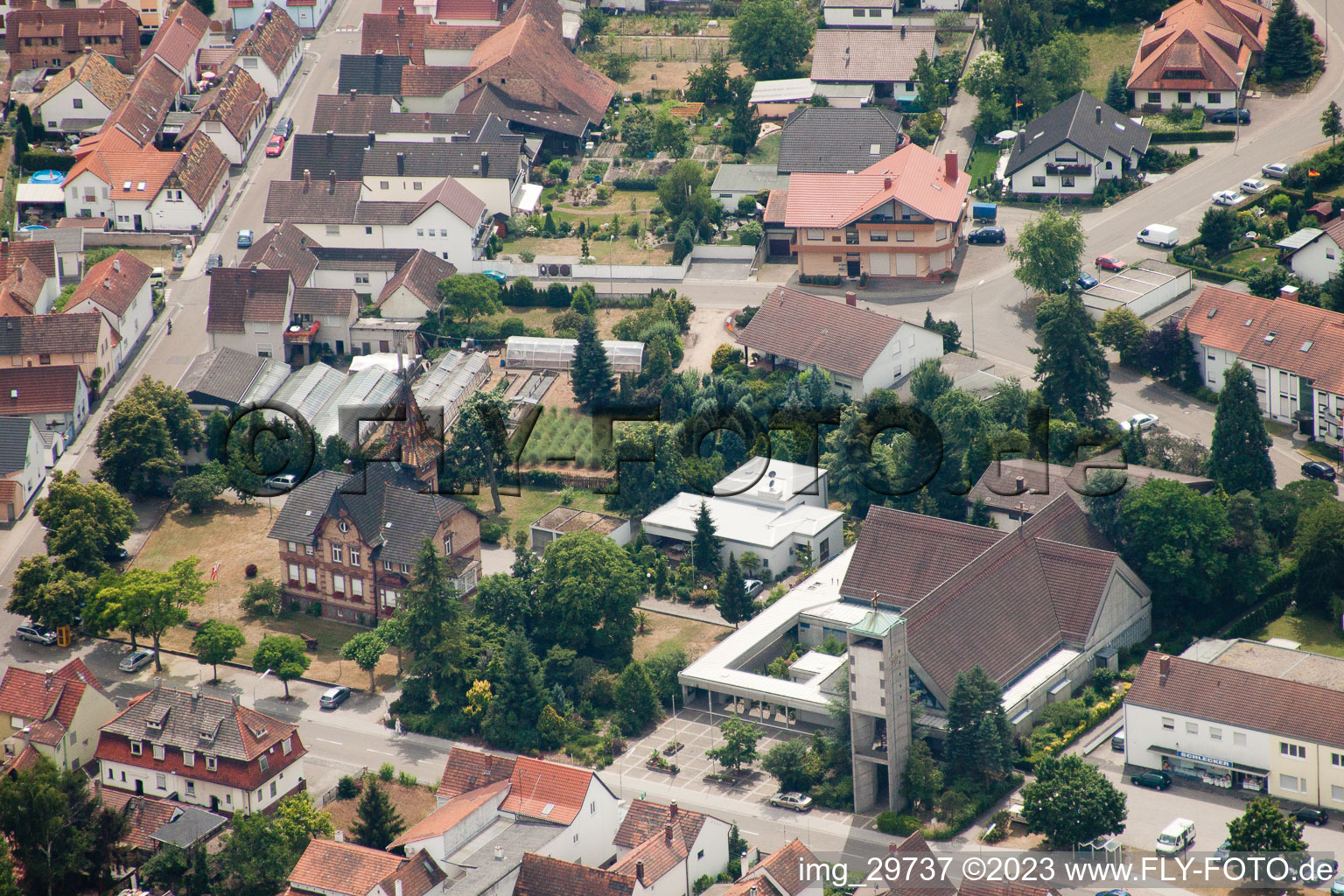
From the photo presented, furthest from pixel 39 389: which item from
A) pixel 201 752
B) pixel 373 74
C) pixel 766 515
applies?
pixel 373 74

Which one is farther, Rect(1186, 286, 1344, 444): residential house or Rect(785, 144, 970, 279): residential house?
Rect(785, 144, 970, 279): residential house

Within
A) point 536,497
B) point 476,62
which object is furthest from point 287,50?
point 536,497

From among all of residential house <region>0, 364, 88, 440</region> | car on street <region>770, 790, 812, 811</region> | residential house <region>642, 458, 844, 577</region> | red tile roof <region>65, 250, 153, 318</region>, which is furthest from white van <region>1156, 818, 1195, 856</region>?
red tile roof <region>65, 250, 153, 318</region>

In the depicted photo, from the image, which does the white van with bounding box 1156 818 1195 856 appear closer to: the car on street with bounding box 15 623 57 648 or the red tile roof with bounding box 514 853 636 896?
the red tile roof with bounding box 514 853 636 896

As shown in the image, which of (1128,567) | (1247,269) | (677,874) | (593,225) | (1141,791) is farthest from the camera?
(593,225)

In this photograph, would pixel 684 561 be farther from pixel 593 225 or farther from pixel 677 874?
pixel 593 225

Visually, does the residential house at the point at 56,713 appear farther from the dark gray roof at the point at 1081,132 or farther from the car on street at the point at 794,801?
→ the dark gray roof at the point at 1081,132
